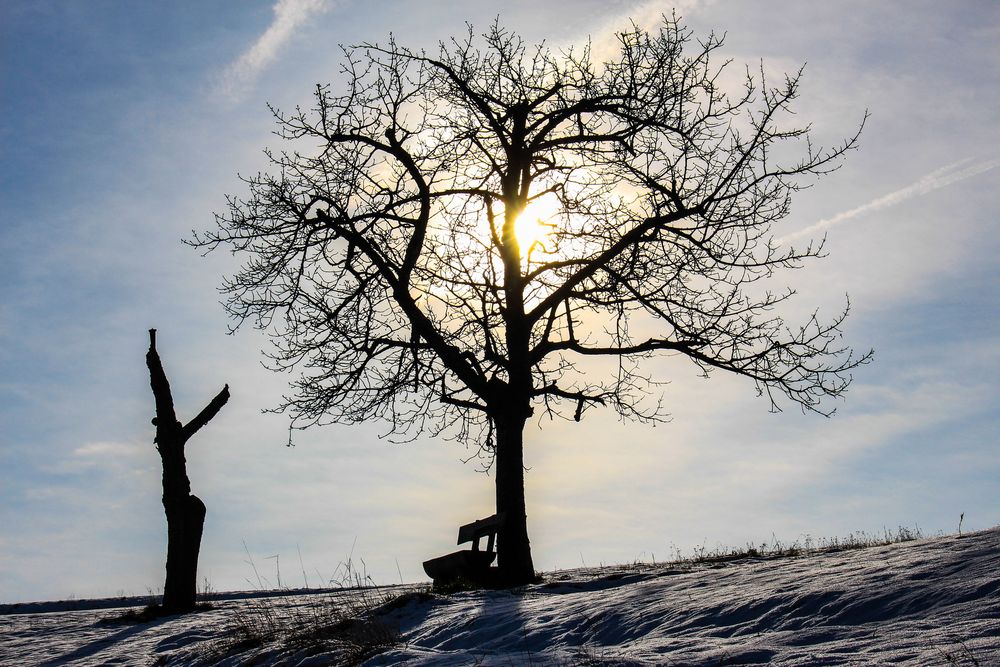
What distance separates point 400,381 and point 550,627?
8091mm

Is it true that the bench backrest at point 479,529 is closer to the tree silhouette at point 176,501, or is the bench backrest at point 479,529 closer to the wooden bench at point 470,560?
the wooden bench at point 470,560

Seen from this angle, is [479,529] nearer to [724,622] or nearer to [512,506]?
[512,506]

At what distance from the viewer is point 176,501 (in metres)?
15.5

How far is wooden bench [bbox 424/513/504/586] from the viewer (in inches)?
555

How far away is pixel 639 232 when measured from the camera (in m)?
14.8

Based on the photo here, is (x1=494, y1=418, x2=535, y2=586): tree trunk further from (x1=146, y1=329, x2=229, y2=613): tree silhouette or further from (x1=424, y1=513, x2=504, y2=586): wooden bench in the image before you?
(x1=146, y1=329, x2=229, y2=613): tree silhouette

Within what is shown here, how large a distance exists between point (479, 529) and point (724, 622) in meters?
7.08

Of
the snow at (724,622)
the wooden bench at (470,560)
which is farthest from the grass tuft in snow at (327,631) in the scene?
the wooden bench at (470,560)

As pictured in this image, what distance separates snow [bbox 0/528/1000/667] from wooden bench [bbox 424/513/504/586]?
253 centimetres

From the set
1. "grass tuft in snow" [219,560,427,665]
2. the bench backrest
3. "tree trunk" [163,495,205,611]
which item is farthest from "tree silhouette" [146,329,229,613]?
the bench backrest

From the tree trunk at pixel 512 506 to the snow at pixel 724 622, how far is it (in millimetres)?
2598

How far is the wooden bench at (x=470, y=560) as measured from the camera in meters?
14.1

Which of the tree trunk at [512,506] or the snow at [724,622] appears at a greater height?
the tree trunk at [512,506]

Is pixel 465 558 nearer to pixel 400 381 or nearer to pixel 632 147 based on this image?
pixel 400 381
